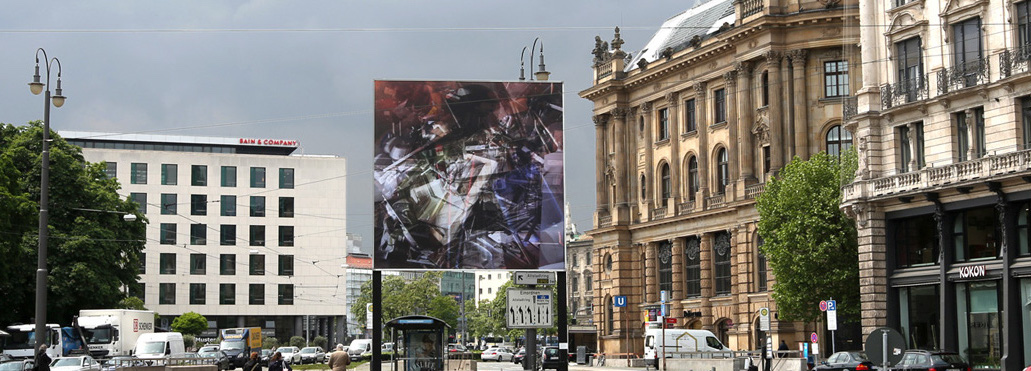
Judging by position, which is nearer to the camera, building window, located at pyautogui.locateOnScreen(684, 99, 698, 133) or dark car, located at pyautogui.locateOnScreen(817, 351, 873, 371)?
dark car, located at pyautogui.locateOnScreen(817, 351, 873, 371)

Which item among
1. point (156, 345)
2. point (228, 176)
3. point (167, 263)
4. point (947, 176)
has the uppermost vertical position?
point (228, 176)

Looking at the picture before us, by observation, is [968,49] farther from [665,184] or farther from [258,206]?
[258,206]

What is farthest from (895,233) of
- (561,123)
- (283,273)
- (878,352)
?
(283,273)

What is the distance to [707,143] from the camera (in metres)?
79.9

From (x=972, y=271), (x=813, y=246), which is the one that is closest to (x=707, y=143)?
(x=813, y=246)

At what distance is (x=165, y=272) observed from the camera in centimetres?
11200

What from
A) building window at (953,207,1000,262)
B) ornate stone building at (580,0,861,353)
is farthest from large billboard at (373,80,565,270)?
ornate stone building at (580,0,861,353)

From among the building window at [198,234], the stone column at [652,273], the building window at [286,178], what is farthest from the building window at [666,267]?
the building window at [198,234]

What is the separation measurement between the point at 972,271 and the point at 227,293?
7823 cm

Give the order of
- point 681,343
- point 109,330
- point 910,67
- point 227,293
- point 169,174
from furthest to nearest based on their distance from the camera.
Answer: point 227,293
point 169,174
point 681,343
point 109,330
point 910,67

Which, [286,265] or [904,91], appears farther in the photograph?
[286,265]

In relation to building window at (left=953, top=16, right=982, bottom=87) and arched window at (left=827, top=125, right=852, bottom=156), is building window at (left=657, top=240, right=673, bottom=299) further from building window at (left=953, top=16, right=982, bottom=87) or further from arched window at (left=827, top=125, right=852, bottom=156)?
building window at (left=953, top=16, right=982, bottom=87)

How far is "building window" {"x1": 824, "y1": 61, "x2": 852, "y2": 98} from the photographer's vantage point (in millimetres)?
71438

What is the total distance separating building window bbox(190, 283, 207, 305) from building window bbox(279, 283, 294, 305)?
6458 millimetres
